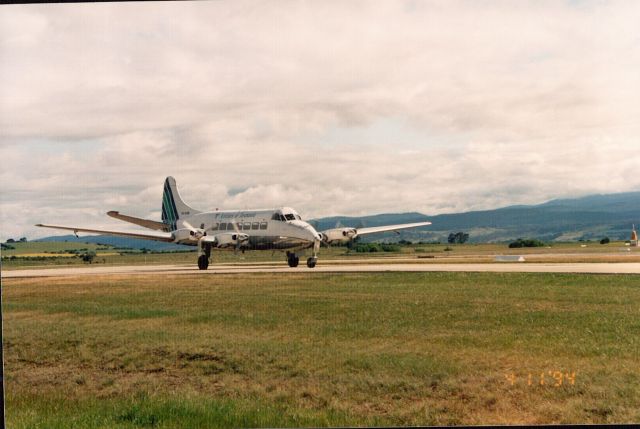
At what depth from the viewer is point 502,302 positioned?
23547 millimetres

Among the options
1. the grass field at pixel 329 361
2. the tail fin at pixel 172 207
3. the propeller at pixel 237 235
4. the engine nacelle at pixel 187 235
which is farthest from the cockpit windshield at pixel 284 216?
the grass field at pixel 329 361

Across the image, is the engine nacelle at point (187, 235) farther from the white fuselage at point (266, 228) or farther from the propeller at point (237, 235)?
the propeller at point (237, 235)

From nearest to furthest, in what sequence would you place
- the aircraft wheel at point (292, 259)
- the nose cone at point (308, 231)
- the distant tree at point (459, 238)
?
the nose cone at point (308, 231) → the aircraft wheel at point (292, 259) → the distant tree at point (459, 238)

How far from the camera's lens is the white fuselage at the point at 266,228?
46.9 metres

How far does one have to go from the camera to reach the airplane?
1852 inches

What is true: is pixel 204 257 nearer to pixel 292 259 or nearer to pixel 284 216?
pixel 292 259

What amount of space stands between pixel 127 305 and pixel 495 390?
1723 cm

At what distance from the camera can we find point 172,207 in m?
59.2

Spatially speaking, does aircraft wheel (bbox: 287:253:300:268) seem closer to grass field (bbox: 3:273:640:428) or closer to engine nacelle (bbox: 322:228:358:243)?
engine nacelle (bbox: 322:228:358:243)
